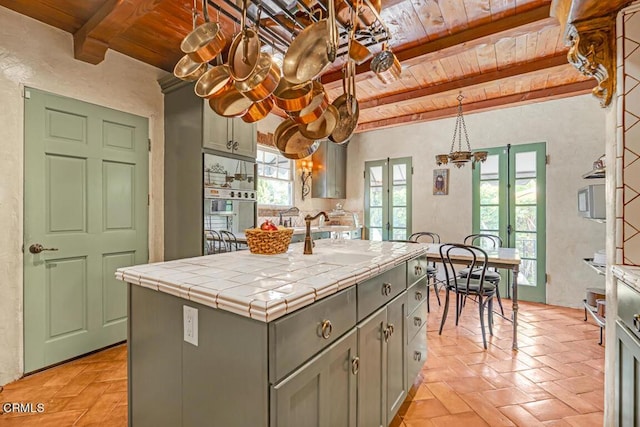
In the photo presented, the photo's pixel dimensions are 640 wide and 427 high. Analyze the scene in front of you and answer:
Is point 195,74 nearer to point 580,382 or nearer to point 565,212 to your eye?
point 580,382

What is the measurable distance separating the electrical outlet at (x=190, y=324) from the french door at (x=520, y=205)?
427cm

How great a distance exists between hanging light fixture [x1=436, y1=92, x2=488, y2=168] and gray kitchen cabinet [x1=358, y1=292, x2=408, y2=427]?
6.77ft

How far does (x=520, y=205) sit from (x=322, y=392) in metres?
4.08

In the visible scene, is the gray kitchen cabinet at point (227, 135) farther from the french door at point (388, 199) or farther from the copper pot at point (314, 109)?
the french door at point (388, 199)

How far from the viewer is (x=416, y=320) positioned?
1938mm

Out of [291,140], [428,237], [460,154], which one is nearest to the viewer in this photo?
[291,140]

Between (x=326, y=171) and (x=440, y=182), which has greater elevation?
(x=326, y=171)

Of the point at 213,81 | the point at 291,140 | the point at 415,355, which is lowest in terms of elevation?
the point at 415,355

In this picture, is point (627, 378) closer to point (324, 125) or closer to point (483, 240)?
point (324, 125)

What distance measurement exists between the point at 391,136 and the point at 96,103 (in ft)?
13.3

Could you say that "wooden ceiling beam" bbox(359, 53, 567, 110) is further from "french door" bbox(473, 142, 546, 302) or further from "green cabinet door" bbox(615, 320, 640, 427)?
"green cabinet door" bbox(615, 320, 640, 427)

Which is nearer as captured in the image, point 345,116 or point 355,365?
point 355,365

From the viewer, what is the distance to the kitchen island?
2.85 feet

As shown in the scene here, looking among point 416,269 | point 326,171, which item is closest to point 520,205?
point 326,171
